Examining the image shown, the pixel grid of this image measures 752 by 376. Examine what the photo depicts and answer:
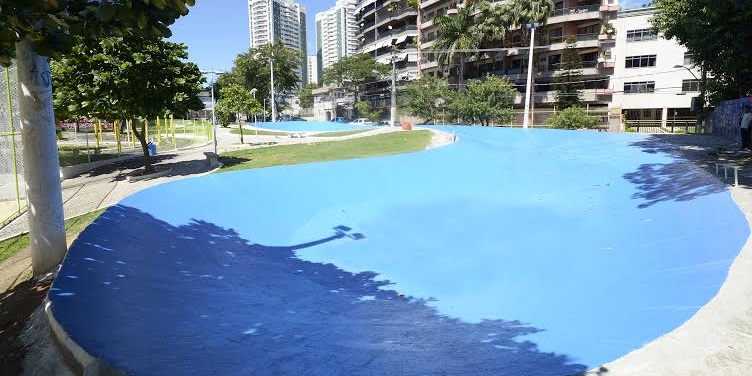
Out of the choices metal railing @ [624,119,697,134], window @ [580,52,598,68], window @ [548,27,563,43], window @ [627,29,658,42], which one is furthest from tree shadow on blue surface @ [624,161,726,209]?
window @ [548,27,563,43]

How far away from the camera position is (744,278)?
596 cm

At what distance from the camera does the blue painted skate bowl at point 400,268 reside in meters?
4.90

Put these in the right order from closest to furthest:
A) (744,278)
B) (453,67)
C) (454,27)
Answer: (744,278)
(454,27)
(453,67)

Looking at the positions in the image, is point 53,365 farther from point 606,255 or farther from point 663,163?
point 663,163

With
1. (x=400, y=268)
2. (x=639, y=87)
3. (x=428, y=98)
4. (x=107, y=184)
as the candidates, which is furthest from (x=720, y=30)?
(x=428, y=98)

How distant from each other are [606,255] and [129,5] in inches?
383

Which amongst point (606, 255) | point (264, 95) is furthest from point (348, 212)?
point (264, 95)

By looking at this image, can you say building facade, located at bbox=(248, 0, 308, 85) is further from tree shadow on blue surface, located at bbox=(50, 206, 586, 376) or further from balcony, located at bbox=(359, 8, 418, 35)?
tree shadow on blue surface, located at bbox=(50, 206, 586, 376)

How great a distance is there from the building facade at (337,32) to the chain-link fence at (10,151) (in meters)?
134

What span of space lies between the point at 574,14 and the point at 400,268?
1986 inches

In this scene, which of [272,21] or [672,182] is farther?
[272,21]

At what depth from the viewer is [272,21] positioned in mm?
156500

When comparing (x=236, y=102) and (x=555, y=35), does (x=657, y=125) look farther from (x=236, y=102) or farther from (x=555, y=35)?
(x=236, y=102)

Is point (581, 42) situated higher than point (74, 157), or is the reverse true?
point (581, 42)
